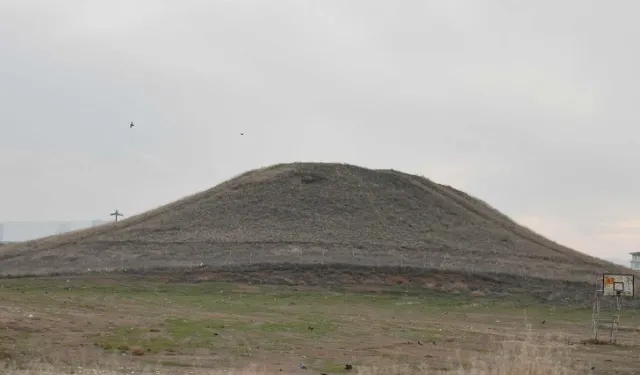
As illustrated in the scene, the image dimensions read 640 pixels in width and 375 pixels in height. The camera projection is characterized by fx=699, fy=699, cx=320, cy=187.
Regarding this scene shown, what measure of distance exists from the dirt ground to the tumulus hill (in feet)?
29.8

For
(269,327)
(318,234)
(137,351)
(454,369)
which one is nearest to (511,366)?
(454,369)

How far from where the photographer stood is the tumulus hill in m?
52.7

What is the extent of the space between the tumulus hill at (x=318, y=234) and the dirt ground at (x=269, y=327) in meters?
9.10

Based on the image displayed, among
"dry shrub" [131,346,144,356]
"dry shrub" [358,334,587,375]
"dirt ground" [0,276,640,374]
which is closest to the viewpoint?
"dry shrub" [358,334,587,375]

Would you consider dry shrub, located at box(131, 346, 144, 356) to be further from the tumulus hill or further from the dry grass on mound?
the tumulus hill

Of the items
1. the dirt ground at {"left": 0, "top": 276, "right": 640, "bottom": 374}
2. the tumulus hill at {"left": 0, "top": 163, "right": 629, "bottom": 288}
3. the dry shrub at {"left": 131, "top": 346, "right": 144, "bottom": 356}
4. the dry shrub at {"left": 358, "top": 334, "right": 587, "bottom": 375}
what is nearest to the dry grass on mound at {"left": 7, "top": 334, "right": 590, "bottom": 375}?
the dry shrub at {"left": 358, "top": 334, "right": 587, "bottom": 375}

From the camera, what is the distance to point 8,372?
14953 mm

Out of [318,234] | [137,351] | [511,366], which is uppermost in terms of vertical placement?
[318,234]

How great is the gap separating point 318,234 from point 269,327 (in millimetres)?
34263

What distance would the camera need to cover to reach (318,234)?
59625 millimetres

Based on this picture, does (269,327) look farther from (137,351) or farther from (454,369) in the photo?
(454,369)

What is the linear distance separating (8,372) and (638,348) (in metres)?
19.6

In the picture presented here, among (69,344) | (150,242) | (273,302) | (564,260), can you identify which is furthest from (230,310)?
(564,260)

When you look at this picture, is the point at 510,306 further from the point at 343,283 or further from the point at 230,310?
the point at 230,310
